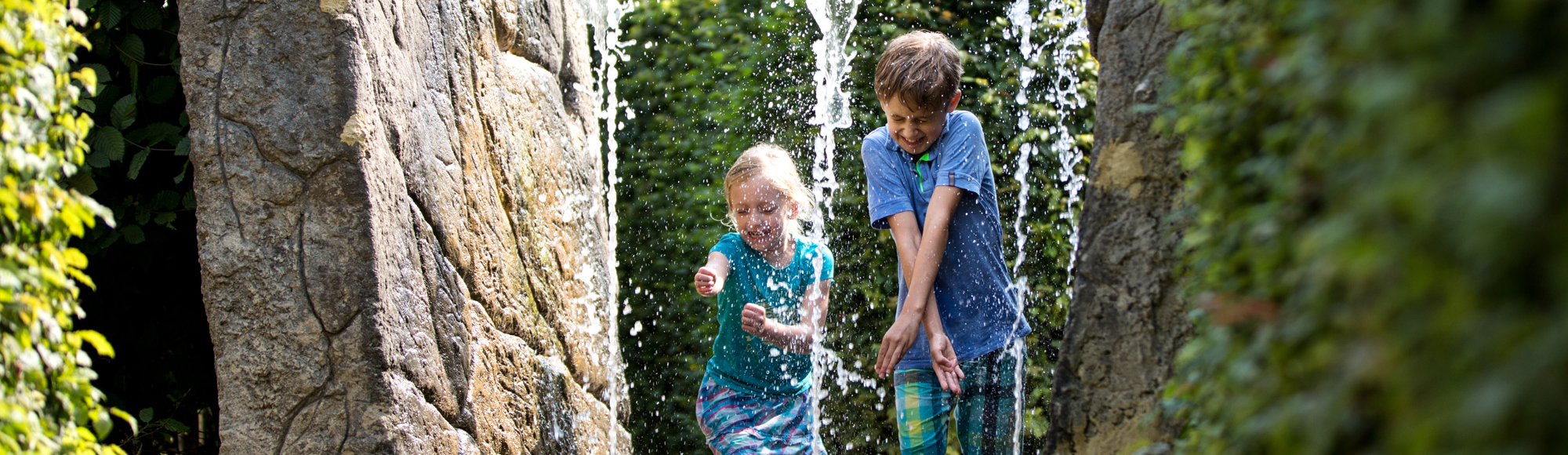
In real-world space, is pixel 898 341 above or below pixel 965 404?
above

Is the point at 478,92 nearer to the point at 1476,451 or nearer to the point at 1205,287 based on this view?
the point at 1205,287

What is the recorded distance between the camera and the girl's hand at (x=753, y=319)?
3.01 meters

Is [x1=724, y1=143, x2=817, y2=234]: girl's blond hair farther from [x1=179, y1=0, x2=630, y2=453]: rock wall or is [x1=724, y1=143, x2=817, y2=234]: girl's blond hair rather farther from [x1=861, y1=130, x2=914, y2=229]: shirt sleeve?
[x1=179, y1=0, x2=630, y2=453]: rock wall

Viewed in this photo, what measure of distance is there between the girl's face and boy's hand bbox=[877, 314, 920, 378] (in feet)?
2.67

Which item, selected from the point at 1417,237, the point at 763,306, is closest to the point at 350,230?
the point at 763,306

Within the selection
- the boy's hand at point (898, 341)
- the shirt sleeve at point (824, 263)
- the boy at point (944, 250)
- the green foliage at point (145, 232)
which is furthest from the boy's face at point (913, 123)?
the green foliage at point (145, 232)

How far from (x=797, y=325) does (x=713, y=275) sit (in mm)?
309

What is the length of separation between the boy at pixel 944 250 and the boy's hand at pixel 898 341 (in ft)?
0.07

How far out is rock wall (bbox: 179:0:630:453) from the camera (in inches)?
91.9

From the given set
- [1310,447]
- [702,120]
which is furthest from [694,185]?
[1310,447]

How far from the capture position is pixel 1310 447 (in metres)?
0.83

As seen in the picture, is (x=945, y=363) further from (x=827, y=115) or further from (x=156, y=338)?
(x=156, y=338)

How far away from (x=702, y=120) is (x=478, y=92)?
2035mm

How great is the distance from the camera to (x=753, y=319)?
301 centimetres
